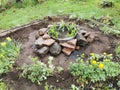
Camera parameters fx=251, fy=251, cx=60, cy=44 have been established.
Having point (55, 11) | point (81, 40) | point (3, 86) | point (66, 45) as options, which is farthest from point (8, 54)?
point (55, 11)

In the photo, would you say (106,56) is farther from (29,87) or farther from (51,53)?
(29,87)

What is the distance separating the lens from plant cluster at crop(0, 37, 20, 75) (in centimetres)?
496

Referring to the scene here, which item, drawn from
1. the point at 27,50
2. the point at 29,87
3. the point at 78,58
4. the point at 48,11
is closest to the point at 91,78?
the point at 78,58

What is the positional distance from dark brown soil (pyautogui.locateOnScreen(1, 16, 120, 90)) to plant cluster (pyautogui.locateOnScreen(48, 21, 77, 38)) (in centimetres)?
44

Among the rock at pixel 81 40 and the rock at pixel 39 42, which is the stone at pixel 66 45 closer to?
the rock at pixel 81 40

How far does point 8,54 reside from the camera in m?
5.22

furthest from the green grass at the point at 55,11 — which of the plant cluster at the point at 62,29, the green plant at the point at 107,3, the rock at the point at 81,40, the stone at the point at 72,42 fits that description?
the stone at the point at 72,42

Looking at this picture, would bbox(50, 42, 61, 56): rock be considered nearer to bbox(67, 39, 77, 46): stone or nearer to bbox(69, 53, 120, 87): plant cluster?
bbox(67, 39, 77, 46): stone

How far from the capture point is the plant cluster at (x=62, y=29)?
552 cm

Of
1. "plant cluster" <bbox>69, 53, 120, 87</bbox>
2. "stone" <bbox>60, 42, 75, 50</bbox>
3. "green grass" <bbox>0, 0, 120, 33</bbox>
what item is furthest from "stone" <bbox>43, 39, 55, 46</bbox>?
"green grass" <bbox>0, 0, 120, 33</bbox>

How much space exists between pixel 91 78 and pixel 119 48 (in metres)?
1.30

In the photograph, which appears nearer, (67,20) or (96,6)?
(67,20)

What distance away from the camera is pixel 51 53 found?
5297mm

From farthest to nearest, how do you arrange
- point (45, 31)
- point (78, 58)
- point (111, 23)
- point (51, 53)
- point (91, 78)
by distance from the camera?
point (111, 23)
point (45, 31)
point (51, 53)
point (78, 58)
point (91, 78)
